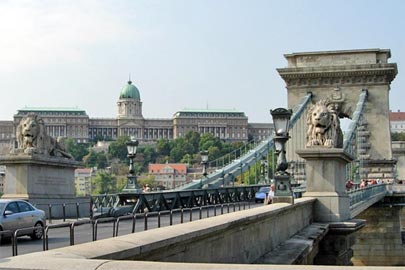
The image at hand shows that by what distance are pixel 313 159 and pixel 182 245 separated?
38.7 feet

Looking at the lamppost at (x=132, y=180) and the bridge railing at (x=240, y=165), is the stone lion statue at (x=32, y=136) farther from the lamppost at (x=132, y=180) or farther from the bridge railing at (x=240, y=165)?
the bridge railing at (x=240, y=165)

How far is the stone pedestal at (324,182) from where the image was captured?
19688 millimetres

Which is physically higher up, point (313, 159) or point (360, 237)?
point (313, 159)

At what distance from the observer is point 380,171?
5403cm

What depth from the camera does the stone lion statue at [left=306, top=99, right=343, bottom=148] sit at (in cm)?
2045

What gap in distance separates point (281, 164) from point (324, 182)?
1.83 meters

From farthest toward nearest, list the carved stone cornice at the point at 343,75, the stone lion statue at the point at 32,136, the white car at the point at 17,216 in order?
the carved stone cornice at the point at 343,75 < the stone lion statue at the point at 32,136 < the white car at the point at 17,216

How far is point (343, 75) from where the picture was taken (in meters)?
55.2

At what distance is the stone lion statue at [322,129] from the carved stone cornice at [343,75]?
34628mm

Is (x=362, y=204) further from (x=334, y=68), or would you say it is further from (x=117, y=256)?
(x=334, y=68)

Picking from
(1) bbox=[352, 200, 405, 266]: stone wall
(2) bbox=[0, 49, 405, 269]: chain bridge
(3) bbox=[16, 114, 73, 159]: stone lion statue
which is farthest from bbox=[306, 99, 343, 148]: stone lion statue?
(1) bbox=[352, 200, 405, 266]: stone wall

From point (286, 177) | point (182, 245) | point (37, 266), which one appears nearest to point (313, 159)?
point (286, 177)

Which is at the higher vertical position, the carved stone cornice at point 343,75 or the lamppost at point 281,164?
the carved stone cornice at point 343,75

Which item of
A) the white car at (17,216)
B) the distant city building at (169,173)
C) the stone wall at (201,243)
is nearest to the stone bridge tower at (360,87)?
the white car at (17,216)
